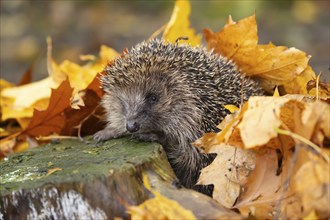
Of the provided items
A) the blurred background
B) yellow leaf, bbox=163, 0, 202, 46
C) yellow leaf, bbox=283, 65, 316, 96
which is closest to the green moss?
yellow leaf, bbox=283, 65, 316, 96

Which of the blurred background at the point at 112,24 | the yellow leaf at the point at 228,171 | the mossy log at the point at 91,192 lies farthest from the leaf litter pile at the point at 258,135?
the blurred background at the point at 112,24

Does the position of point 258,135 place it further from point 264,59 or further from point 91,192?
point 264,59

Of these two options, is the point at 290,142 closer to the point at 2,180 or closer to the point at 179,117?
the point at 179,117

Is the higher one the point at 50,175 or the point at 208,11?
the point at 208,11

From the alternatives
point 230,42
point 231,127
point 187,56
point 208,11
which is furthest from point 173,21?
point 208,11

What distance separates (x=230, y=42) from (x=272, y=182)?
1855 mm

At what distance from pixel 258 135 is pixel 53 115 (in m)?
2.28

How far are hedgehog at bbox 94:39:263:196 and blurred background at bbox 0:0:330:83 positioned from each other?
223 inches

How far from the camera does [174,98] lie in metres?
4.52

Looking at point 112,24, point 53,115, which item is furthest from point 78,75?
point 112,24

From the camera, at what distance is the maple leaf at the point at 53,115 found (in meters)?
4.91

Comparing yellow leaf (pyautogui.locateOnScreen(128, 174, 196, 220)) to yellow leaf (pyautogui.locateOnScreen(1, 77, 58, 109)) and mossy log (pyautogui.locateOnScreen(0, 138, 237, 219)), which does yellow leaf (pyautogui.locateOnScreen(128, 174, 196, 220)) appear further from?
yellow leaf (pyautogui.locateOnScreen(1, 77, 58, 109))

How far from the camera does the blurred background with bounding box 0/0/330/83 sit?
34.9ft

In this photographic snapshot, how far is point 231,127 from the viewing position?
11.8ft
